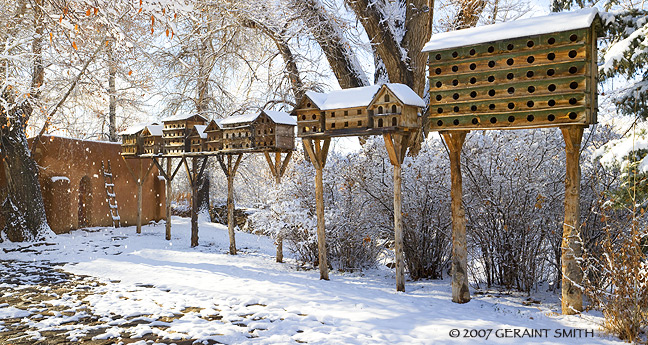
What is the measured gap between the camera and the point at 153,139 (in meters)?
15.4

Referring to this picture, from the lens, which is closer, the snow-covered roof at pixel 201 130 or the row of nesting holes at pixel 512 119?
the row of nesting holes at pixel 512 119

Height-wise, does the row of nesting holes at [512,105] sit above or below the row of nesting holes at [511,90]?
below

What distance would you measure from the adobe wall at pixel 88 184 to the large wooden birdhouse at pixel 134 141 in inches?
65.0

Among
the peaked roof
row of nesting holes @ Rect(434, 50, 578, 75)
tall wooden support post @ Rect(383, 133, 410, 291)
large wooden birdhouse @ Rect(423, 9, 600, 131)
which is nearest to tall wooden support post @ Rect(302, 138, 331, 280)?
the peaked roof

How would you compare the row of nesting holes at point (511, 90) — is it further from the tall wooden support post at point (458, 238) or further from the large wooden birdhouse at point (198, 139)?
the large wooden birdhouse at point (198, 139)

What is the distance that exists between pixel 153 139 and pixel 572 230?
41.3 feet

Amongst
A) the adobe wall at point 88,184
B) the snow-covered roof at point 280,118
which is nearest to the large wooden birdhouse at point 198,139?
the snow-covered roof at point 280,118

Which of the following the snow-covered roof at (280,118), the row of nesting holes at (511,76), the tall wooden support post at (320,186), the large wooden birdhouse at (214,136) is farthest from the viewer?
the large wooden birdhouse at (214,136)

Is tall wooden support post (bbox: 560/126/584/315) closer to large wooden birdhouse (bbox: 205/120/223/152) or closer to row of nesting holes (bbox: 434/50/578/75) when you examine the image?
row of nesting holes (bbox: 434/50/578/75)

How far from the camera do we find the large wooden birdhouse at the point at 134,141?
15.8 metres

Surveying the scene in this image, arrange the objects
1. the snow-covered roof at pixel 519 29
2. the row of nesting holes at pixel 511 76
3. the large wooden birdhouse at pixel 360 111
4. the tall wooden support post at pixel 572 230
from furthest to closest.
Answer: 1. the large wooden birdhouse at pixel 360 111
2. the tall wooden support post at pixel 572 230
3. the row of nesting holes at pixel 511 76
4. the snow-covered roof at pixel 519 29

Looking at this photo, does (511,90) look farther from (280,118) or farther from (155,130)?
(155,130)

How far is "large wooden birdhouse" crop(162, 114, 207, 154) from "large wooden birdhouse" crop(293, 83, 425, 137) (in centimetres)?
590

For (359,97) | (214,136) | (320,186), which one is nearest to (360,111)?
(359,97)
